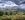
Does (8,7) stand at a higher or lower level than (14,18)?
higher

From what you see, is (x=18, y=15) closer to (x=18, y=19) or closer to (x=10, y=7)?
(x=18, y=19)

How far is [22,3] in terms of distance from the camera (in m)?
0.71

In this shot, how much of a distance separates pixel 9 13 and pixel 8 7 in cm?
9

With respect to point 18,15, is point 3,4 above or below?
above

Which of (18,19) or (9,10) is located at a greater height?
(9,10)

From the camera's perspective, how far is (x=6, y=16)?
63 cm

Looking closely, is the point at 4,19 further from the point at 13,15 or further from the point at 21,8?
the point at 21,8

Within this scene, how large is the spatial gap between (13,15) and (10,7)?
0.12 m

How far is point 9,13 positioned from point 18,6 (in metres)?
0.17

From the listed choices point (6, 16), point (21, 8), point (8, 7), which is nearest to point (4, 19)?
point (6, 16)

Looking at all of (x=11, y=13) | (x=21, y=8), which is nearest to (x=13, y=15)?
(x=11, y=13)

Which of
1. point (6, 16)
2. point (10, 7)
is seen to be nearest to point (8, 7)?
point (10, 7)

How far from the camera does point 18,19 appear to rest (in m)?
0.61

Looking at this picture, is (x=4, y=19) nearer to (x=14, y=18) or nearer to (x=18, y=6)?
(x=14, y=18)
